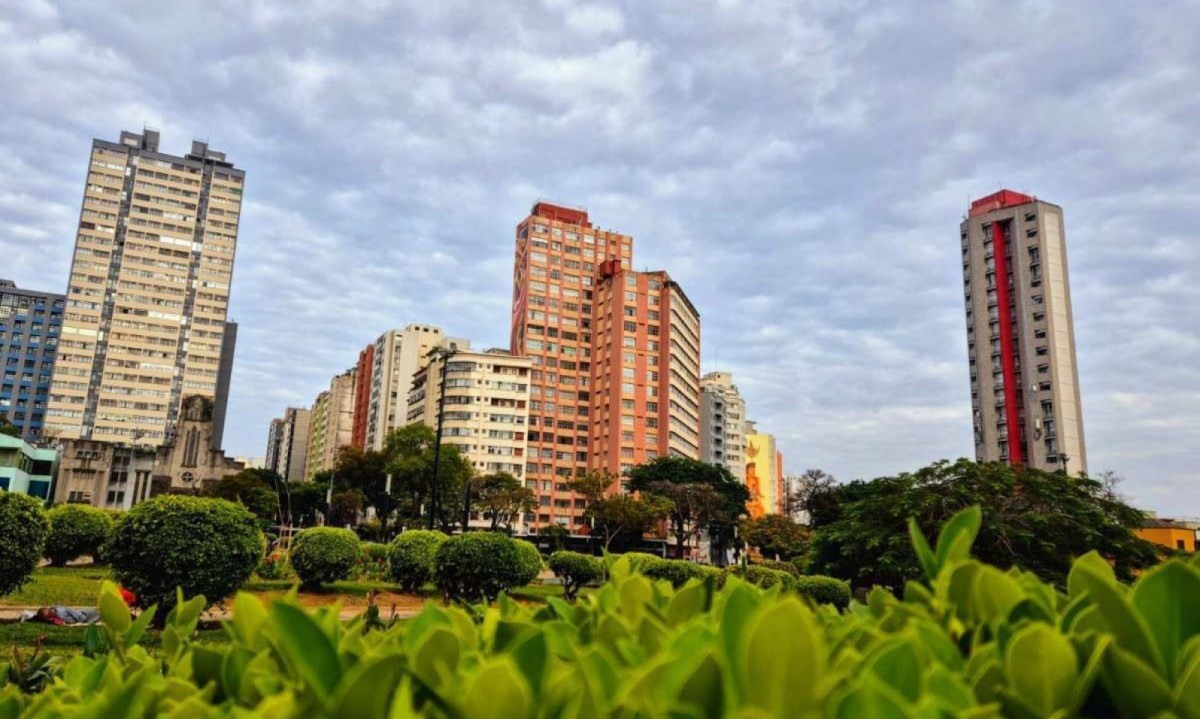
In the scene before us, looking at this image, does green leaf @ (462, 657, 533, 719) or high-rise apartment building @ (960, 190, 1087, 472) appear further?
high-rise apartment building @ (960, 190, 1087, 472)

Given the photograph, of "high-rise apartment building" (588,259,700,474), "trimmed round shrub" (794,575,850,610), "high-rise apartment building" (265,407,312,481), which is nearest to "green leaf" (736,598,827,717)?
"trimmed round shrub" (794,575,850,610)

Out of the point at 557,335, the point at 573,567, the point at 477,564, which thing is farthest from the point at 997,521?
the point at 557,335

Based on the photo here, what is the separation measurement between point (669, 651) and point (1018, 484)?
2233 cm

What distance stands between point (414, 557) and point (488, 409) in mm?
55373

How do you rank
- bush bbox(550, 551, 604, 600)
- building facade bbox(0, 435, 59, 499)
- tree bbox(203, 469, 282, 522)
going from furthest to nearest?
tree bbox(203, 469, 282, 522), building facade bbox(0, 435, 59, 499), bush bbox(550, 551, 604, 600)

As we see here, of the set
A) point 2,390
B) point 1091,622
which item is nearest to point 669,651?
point 1091,622

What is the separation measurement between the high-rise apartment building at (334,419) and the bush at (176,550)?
107 metres

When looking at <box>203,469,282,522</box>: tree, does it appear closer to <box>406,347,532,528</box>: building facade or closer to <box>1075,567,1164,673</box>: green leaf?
<box>406,347,532,528</box>: building facade

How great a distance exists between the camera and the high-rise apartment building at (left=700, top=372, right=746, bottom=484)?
10784cm

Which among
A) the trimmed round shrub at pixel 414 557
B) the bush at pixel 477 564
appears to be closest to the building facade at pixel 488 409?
the trimmed round shrub at pixel 414 557

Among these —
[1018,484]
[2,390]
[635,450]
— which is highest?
[2,390]

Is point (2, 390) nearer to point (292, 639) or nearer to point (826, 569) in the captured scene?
point (826, 569)

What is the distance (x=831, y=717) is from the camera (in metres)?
0.80

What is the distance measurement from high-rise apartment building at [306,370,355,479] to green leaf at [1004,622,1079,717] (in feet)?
400
